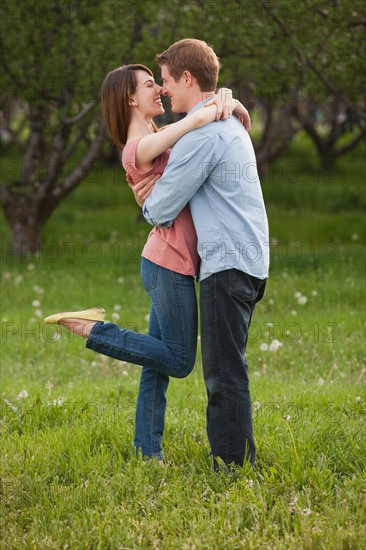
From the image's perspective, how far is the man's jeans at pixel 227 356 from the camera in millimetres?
4113

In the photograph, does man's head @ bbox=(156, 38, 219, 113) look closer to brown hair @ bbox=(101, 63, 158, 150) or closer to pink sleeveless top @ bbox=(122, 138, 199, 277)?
brown hair @ bbox=(101, 63, 158, 150)

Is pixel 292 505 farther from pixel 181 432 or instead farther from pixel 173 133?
pixel 173 133

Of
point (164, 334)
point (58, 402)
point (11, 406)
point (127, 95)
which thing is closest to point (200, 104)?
point (127, 95)

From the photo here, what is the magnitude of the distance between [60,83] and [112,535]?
8.53 metres

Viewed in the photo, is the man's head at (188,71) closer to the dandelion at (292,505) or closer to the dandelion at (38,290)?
the dandelion at (292,505)

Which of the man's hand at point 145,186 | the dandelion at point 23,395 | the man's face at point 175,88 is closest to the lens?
the man's face at point 175,88

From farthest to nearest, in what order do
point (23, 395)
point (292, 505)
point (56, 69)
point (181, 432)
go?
1. point (56, 69)
2. point (23, 395)
3. point (181, 432)
4. point (292, 505)

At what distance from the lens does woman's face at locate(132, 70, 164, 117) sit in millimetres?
4297

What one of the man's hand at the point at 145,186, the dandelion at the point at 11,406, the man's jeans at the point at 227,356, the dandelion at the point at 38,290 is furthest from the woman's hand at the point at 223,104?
the dandelion at the point at 38,290

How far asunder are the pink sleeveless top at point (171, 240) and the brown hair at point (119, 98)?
0.15 metres

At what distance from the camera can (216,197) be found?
163 inches

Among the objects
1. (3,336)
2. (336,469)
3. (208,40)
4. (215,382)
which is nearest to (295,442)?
(336,469)

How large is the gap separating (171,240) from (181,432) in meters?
1.41

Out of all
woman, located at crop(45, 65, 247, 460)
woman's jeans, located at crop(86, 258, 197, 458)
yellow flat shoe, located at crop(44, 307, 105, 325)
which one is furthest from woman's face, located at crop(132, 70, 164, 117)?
yellow flat shoe, located at crop(44, 307, 105, 325)
